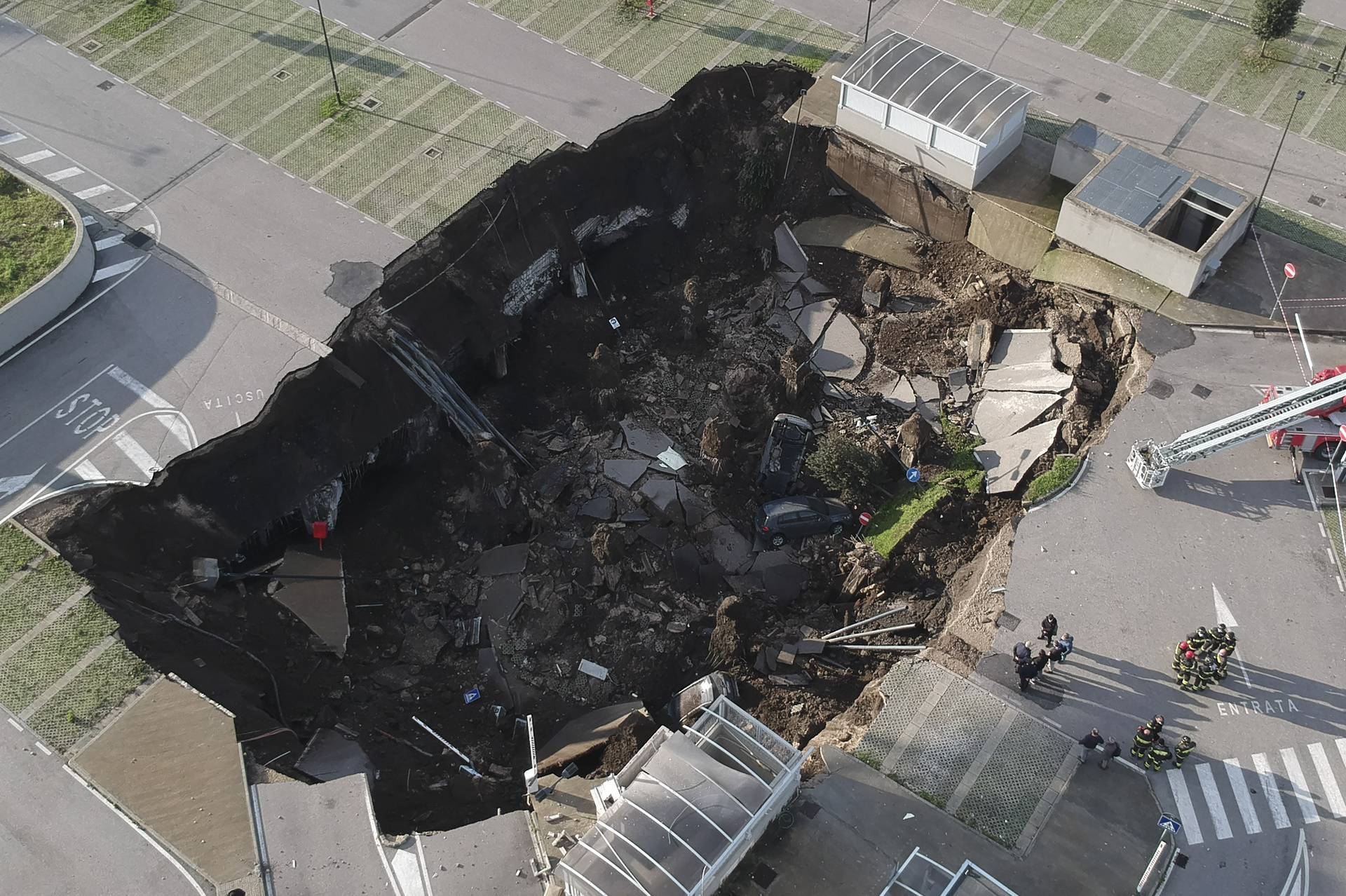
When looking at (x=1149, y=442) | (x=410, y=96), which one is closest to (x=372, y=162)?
(x=410, y=96)

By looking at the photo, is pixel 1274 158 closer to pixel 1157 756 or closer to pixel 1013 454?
pixel 1013 454

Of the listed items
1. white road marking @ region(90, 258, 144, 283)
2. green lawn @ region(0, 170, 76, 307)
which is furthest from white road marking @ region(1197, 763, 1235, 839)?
green lawn @ region(0, 170, 76, 307)

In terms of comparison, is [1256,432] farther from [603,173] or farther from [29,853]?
[29,853]

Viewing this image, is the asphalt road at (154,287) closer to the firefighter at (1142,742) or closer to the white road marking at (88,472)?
the white road marking at (88,472)

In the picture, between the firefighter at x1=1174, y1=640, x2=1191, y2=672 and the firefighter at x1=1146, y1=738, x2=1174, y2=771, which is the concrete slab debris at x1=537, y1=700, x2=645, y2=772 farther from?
the firefighter at x1=1174, y1=640, x2=1191, y2=672

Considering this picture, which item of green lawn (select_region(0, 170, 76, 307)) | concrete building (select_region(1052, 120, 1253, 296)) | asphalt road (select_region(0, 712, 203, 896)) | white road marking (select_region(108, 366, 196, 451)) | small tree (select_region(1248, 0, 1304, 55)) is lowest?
asphalt road (select_region(0, 712, 203, 896))
